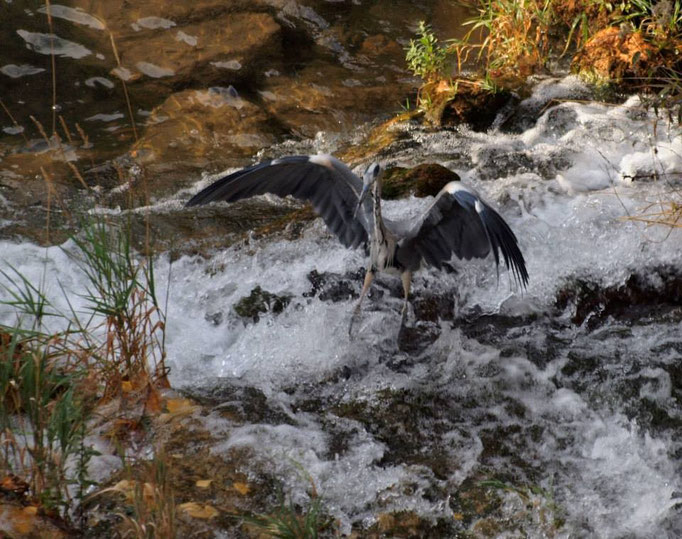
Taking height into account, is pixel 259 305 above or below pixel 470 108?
below

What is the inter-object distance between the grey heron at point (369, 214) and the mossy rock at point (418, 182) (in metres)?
0.68

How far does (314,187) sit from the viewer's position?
4125 millimetres

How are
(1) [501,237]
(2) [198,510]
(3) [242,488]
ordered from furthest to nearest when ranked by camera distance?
(1) [501,237] < (3) [242,488] < (2) [198,510]

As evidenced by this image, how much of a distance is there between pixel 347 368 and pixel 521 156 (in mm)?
2433

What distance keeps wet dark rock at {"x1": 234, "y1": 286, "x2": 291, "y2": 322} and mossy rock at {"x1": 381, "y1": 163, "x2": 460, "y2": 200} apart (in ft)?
3.43

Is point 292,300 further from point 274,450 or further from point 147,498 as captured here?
point 147,498

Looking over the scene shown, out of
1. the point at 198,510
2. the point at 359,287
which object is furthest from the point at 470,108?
the point at 198,510

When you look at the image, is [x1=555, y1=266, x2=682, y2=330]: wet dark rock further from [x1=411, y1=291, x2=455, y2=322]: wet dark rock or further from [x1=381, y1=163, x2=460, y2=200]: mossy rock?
[x1=381, y1=163, x2=460, y2=200]: mossy rock

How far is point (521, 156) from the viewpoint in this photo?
5547 millimetres

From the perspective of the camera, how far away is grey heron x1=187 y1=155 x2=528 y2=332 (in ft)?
12.3

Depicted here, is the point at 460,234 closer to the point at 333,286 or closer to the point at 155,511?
the point at 333,286

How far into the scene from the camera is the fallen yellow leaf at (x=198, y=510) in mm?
2588

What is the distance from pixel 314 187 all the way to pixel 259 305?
0.70 meters

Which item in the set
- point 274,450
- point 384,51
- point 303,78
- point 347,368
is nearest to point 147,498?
point 274,450
